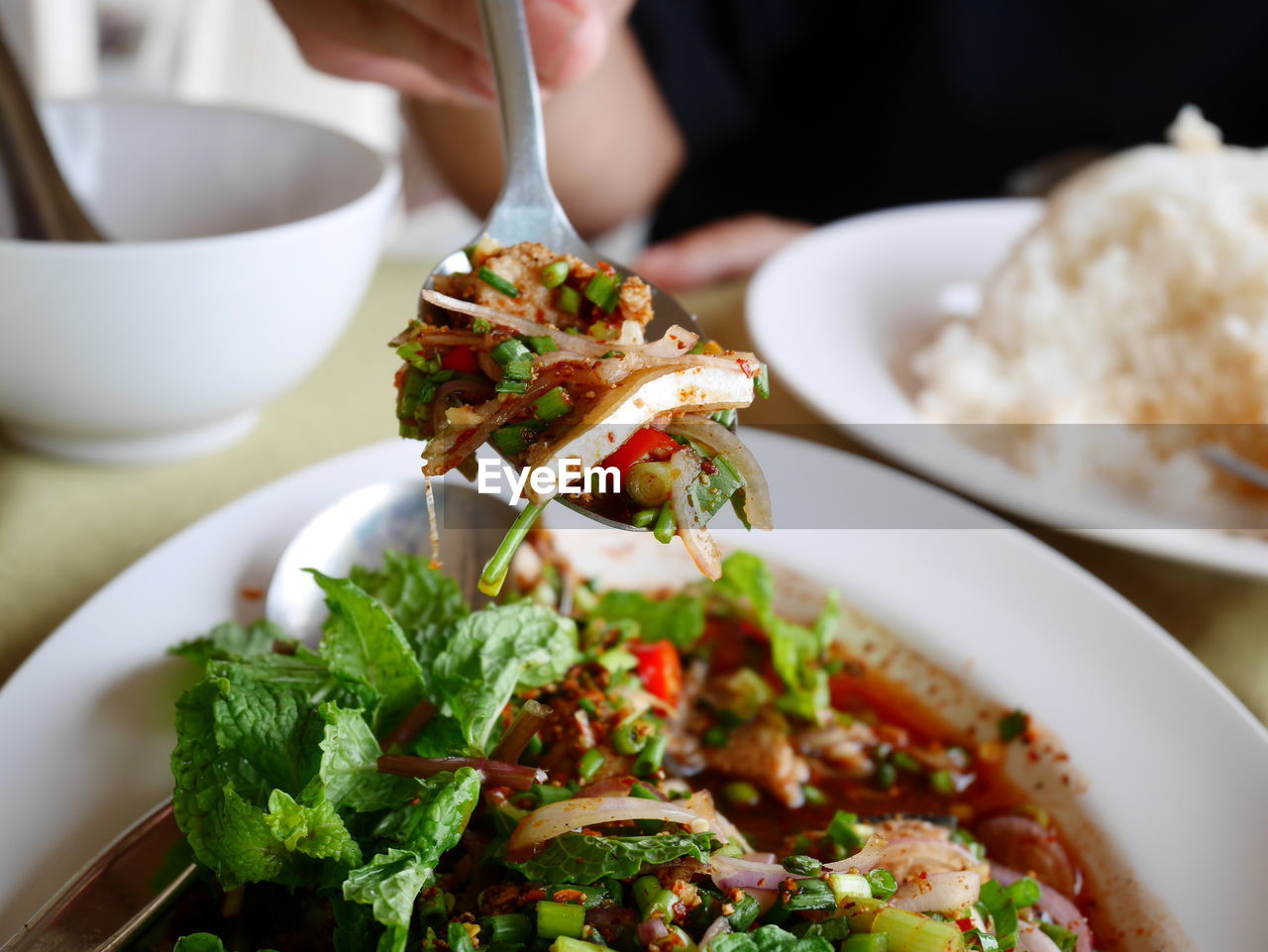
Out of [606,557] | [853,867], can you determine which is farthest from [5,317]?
[853,867]

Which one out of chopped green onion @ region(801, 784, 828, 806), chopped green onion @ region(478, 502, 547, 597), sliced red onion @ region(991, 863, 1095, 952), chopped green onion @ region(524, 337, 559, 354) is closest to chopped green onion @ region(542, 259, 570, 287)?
chopped green onion @ region(524, 337, 559, 354)

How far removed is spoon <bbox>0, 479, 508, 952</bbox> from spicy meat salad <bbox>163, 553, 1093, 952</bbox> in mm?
69

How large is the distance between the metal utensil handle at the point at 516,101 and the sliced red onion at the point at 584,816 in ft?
2.85

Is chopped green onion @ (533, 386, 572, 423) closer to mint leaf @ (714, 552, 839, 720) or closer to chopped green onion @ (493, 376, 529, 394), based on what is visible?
chopped green onion @ (493, 376, 529, 394)

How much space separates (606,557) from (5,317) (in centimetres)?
106

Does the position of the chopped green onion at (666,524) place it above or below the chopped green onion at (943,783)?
above

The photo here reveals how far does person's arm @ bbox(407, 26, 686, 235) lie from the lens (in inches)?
132

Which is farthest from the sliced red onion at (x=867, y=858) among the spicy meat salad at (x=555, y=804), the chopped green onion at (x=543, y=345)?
the chopped green onion at (x=543, y=345)

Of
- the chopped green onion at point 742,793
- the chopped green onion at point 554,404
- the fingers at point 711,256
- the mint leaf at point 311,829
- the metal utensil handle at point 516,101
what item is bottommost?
the chopped green onion at point 742,793

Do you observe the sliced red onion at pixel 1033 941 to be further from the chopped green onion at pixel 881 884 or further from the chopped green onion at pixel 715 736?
the chopped green onion at pixel 715 736

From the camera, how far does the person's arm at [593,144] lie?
3.34m

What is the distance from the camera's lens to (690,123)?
12.7 ft

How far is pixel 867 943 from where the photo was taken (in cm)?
116

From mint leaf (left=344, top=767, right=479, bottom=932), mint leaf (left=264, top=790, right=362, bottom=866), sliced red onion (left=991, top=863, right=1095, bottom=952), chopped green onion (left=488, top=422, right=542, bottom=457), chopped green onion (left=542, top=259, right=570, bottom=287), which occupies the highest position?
chopped green onion (left=542, top=259, right=570, bottom=287)
